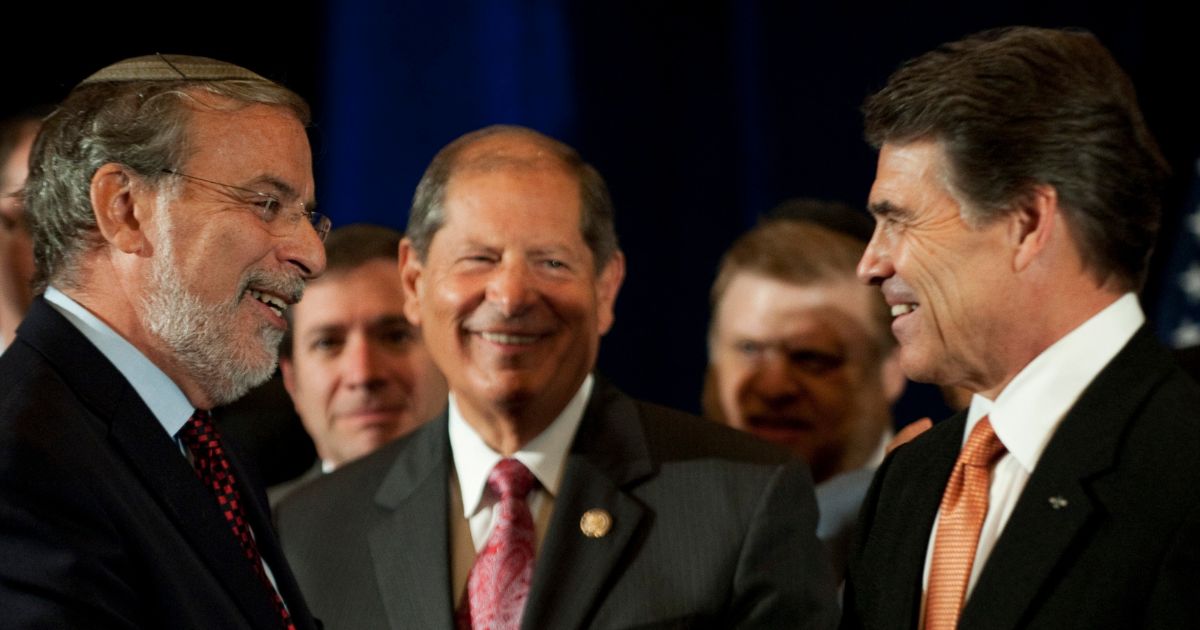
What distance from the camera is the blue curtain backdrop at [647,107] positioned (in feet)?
17.0

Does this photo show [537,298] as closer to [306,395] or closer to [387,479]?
[387,479]

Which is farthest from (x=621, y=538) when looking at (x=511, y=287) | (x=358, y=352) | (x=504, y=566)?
(x=358, y=352)

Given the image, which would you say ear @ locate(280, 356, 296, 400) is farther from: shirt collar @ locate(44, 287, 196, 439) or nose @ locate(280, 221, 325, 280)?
shirt collar @ locate(44, 287, 196, 439)

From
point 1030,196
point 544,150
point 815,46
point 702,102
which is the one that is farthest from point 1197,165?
point 1030,196

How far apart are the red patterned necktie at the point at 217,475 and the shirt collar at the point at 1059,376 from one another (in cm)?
102

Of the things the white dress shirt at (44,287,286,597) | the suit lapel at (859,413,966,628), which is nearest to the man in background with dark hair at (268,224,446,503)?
the white dress shirt at (44,287,286,597)

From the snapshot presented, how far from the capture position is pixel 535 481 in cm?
270

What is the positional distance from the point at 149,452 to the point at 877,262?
40.3 inches

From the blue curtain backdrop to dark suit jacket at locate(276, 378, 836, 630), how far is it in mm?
2459

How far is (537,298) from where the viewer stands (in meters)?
2.72

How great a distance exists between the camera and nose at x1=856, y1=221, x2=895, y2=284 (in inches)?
87.7

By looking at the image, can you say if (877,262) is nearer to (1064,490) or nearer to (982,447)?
(982,447)

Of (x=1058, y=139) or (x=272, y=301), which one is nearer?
(x=1058, y=139)

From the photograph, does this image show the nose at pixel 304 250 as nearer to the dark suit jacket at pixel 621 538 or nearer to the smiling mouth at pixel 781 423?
the dark suit jacket at pixel 621 538
